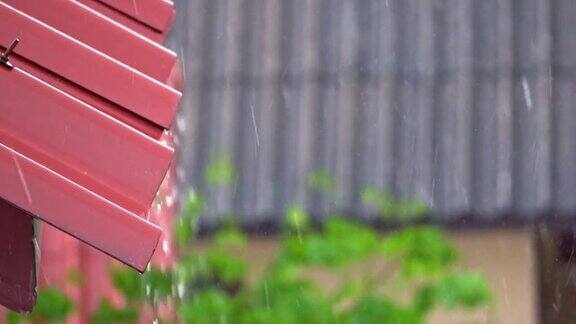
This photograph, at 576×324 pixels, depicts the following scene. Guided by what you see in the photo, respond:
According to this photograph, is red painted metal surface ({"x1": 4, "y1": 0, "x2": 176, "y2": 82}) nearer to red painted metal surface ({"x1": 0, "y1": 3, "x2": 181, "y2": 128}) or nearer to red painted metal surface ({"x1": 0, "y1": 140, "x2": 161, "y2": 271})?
red painted metal surface ({"x1": 0, "y1": 3, "x2": 181, "y2": 128})

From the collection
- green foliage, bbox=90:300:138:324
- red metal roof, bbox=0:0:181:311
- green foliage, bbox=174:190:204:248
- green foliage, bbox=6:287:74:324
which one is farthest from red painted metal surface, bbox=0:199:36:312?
green foliage, bbox=174:190:204:248

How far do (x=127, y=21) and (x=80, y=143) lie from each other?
106 cm

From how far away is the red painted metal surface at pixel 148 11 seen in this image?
3.42 m

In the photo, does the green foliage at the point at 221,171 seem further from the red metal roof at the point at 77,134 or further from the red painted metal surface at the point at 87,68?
the red painted metal surface at the point at 87,68

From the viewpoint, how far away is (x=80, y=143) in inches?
93.5

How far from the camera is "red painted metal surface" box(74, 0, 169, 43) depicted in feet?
11.0

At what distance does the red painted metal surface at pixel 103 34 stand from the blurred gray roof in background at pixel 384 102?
11.5 feet

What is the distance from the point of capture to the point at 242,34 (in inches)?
277

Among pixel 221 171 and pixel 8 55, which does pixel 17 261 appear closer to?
pixel 8 55

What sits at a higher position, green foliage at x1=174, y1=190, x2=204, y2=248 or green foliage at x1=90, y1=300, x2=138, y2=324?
green foliage at x1=174, y1=190, x2=204, y2=248

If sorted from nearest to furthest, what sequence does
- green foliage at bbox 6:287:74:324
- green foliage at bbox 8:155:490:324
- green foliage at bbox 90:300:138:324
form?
green foliage at bbox 6:287:74:324, green foliage at bbox 90:300:138:324, green foliage at bbox 8:155:490:324

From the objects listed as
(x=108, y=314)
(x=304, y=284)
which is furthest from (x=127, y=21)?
(x=304, y=284)

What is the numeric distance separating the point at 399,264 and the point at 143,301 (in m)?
1.01

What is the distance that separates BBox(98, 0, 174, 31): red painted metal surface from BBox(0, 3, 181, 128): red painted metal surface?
59 centimetres
